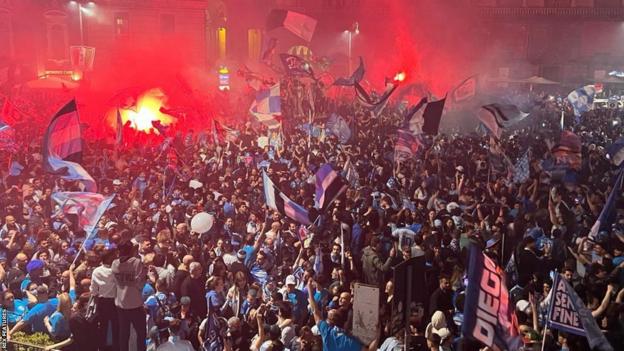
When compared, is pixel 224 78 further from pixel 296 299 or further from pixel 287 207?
pixel 296 299

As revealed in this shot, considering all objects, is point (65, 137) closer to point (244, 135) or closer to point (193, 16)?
point (244, 135)

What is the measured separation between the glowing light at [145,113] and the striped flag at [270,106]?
672 cm

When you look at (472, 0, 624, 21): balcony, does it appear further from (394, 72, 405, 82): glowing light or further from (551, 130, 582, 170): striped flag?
(551, 130, 582, 170): striped flag

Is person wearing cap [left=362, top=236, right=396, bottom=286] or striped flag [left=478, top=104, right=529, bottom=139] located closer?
person wearing cap [left=362, top=236, right=396, bottom=286]

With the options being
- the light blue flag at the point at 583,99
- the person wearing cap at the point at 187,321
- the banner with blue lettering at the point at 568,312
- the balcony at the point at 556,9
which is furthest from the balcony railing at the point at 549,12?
the banner with blue lettering at the point at 568,312

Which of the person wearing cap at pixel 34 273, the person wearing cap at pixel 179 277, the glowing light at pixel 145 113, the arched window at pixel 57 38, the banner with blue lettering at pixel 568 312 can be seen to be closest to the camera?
the banner with blue lettering at pixel 568 312

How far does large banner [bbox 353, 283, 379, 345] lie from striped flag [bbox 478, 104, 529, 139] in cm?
962

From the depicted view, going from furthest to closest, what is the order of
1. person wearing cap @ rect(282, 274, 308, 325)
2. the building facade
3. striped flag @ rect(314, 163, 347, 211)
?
the building facade < striped flag @ rect(314, 163, 347, 211) < person wearing cap @ rect(282, 274, 308, 325)

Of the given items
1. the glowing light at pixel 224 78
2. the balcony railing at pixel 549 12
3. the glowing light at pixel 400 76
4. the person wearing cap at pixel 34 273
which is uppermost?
the balcony railing at pixel 549 12

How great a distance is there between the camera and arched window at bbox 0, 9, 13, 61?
45.5 metres

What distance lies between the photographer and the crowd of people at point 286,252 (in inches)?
270

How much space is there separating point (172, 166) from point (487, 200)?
6742mm

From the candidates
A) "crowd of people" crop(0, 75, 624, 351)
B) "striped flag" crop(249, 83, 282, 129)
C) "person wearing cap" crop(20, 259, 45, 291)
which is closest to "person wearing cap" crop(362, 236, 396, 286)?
"crowd of people" crop(0, 75, 624, 351)

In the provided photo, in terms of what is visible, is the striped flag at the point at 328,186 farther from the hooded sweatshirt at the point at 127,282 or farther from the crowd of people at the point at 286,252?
the hooded sweatshirt at the point at 127,282
